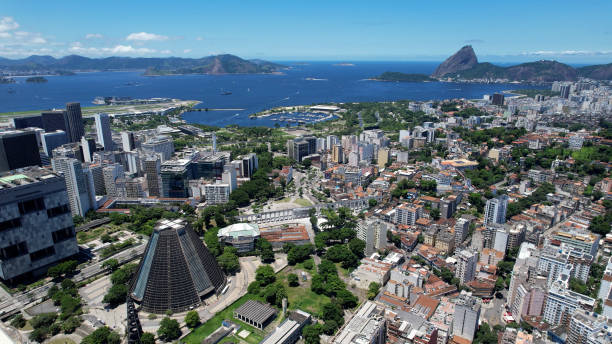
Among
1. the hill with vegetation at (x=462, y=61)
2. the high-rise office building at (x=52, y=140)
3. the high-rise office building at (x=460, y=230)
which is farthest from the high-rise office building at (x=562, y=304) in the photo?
the hill with vegetation at (x=462, y=61)

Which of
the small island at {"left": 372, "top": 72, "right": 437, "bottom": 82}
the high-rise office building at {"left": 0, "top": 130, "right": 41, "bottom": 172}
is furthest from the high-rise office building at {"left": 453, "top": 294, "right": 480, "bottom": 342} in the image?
the small island at {"left": 372, "top": 72, "right": 437, "bottom": 82}

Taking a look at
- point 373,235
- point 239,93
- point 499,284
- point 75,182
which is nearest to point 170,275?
point 373,235

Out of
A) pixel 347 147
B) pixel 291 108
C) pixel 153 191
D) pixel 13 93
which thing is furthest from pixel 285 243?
pixel 13 93

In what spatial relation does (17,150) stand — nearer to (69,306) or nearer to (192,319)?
(69,306)

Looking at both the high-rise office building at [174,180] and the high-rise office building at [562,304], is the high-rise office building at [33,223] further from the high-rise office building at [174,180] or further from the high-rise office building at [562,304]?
the high-rise office building at [562,304]

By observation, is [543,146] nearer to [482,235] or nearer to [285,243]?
[482,235]
